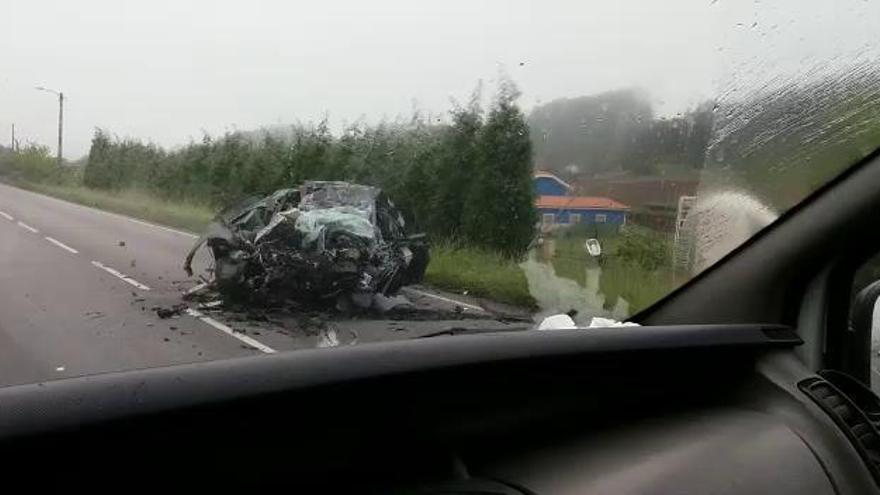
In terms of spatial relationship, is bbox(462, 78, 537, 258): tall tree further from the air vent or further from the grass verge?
the air vent

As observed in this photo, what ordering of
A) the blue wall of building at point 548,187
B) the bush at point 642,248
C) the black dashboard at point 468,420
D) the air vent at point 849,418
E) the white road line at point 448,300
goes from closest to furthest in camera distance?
the black dashboard at point 468,420 → the air vent at point 849,418 → the white road line at point 448,300 → the blue wall of building at point 548,187 → the bush at point 642,248

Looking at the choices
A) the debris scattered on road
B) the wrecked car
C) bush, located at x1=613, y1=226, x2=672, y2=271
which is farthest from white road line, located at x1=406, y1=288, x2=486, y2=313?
the debris scattered on road

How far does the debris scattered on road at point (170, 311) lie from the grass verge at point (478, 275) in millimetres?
887

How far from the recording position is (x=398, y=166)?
2846 millimetres

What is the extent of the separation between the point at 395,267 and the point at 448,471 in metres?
0.84

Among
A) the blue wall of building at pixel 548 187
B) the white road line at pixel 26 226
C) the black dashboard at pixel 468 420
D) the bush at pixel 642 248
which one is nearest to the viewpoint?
the black dashboard at pixel 468 420

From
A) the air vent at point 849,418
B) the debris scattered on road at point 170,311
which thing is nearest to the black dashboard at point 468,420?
the air vent at point 849,418

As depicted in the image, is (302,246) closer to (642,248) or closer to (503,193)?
(503,193)

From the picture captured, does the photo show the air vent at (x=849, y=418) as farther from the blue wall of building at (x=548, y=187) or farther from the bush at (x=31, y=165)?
the bush at (x=31, y=165)

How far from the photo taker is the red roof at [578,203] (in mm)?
3115

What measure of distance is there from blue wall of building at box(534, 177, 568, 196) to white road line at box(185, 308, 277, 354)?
1.27m

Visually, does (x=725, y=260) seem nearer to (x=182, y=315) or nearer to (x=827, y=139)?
(x=827, y=139)

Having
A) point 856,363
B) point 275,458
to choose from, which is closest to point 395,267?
point 275,458

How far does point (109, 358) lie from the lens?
6.59ft
